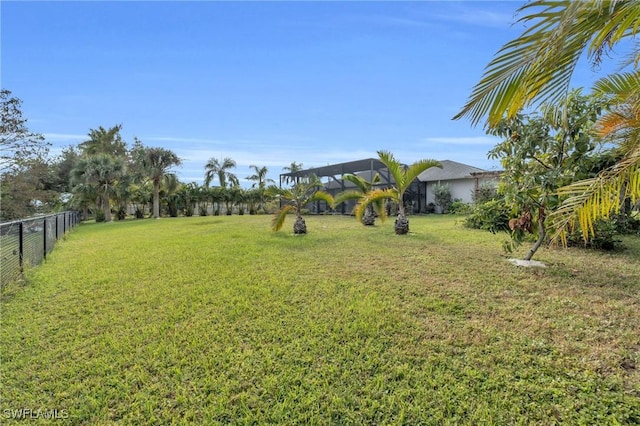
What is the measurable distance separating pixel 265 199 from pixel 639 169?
27693mm

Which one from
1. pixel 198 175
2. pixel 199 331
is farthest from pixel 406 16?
pixel 198 175

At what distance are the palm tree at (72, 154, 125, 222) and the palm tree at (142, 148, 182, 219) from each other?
2.03 metres

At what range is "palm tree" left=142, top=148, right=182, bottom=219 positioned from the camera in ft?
78.4

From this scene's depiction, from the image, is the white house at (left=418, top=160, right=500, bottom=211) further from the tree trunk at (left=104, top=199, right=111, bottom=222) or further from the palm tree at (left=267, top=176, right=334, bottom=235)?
the tree trunk at (left=104, top=199, right=111, bottom=222)

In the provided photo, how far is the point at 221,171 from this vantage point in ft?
105

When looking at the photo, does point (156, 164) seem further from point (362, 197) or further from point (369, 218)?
point (362, 197)

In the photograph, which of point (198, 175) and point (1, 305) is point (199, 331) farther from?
point (198, 175)

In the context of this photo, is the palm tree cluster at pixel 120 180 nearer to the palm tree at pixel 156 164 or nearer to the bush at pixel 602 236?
the palm tree at pixel 156 164

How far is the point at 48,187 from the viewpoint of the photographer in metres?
27.0

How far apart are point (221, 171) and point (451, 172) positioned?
2280 cm

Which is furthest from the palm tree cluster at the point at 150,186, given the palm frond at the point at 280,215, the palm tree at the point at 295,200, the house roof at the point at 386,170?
the palm frond at the point at 280,215

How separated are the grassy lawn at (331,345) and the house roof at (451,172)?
1689 centimetres

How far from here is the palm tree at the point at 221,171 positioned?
1248 inches

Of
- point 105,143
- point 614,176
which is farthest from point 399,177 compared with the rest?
point 105,143
